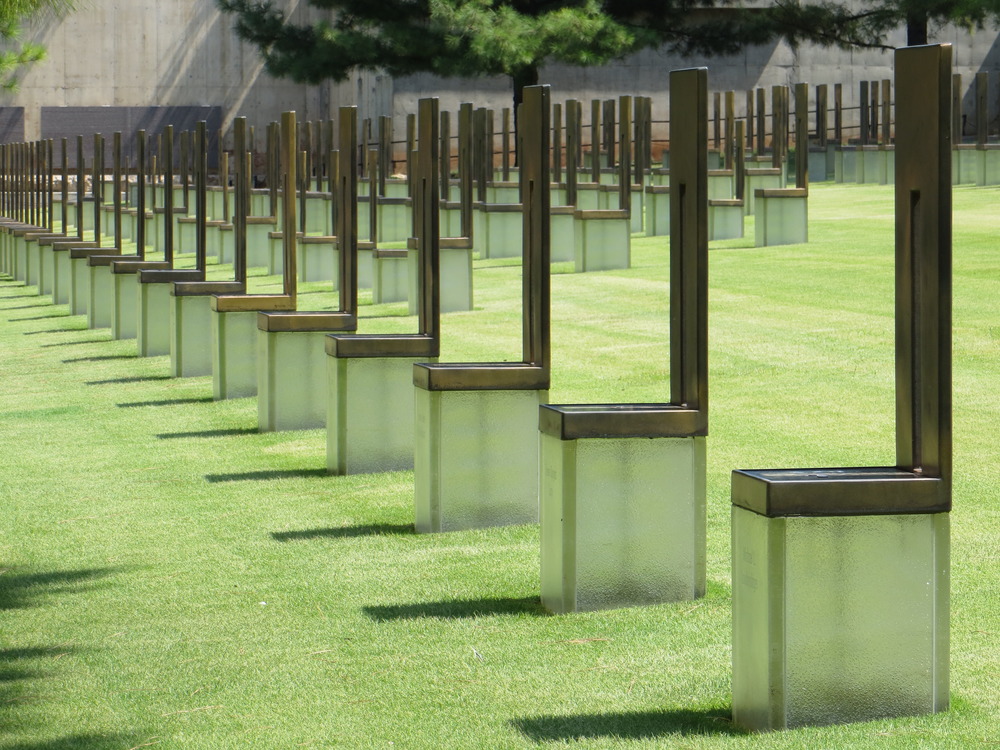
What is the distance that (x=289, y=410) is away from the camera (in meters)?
9.09

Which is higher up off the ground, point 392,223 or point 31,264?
point 392,223

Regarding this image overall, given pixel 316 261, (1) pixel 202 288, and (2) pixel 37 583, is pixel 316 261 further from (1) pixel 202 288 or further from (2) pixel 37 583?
(2) pixel 37 583

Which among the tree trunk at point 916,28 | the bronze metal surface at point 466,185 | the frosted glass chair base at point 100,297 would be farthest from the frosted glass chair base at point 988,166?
the frosted glass chair base at point 100,297

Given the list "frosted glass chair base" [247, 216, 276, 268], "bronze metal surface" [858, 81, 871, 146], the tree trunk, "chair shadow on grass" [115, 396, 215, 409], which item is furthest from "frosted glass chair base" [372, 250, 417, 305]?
the tree trunk

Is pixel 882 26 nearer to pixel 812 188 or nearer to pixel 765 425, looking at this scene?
pixel 812 188

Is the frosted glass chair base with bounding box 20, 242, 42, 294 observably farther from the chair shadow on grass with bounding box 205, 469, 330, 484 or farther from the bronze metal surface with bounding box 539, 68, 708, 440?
the bronze metal surface with bounding box 539, 68, 708, 440

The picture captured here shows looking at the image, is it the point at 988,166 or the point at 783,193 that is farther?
the point at 988,166

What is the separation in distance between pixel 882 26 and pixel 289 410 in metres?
25.1

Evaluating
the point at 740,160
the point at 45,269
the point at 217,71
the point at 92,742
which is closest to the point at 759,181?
the point at 740,160

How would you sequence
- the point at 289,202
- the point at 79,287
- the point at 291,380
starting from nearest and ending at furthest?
the point at 291,380, the point at 289,202, the point at 79,287

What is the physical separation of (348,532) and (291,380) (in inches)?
107

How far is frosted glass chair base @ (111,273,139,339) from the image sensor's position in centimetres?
1480

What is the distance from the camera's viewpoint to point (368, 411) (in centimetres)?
766

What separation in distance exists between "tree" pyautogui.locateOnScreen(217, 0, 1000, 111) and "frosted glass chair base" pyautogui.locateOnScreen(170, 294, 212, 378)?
19080 millimetres
